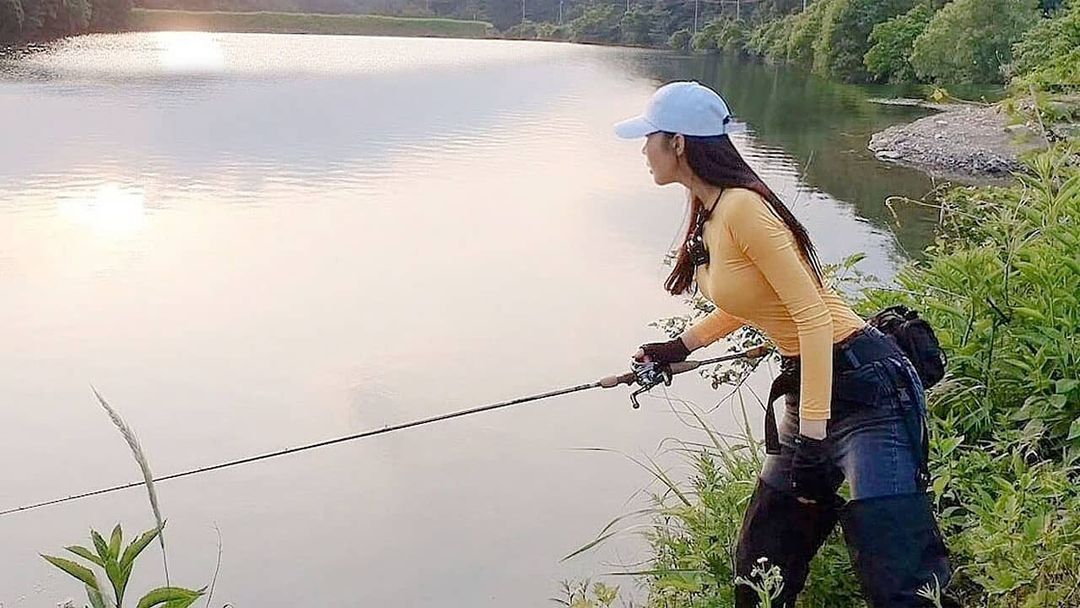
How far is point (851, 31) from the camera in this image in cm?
4303

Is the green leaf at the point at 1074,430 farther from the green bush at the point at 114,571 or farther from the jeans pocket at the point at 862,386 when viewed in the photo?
the green bush at the point at 114,571

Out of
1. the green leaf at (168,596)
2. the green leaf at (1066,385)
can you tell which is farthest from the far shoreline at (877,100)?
the green leaf at (168,596)

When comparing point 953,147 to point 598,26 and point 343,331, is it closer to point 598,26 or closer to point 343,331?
point 343,331

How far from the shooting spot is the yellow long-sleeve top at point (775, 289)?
7.48 feet

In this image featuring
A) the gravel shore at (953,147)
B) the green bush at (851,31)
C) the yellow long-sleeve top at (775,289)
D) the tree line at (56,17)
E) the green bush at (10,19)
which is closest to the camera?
the yellow long-sleeve top at (775,289)

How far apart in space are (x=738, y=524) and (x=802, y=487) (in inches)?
36.9

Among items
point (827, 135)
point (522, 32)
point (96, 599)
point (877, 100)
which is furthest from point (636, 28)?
point (96, 599)

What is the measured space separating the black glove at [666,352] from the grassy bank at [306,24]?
61.1m

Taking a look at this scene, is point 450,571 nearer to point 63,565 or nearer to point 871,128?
point 63,565

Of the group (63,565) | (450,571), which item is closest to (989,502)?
(63,565)

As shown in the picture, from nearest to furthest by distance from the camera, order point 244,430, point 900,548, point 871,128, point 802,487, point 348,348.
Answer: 1. point 900,548
2. point 802,487
3. point 244,430
4. point 348,348
5. point 871,128

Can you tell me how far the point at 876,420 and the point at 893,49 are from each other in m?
40.9

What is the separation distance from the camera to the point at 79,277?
32.8 ft

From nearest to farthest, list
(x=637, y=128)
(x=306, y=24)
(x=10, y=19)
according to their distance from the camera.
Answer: (x=637, y=128), (x=10, y=19), (x=306, y=24)
